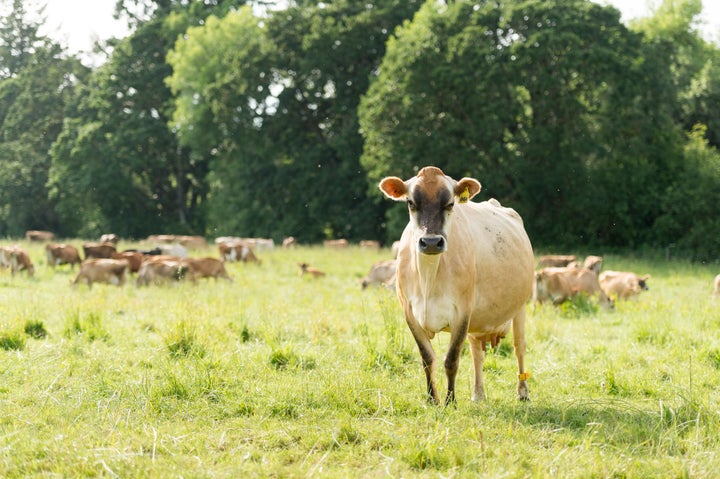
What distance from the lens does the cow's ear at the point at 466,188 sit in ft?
19.0

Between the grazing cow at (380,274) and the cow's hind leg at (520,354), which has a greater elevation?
the cow's hind leg at (520,354)

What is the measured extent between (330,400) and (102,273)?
1138cm

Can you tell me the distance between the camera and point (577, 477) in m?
4.12

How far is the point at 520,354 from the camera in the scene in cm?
652

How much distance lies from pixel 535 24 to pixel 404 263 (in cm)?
2312

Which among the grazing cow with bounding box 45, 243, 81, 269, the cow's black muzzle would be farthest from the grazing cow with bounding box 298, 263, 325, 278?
the cow's black muzzle

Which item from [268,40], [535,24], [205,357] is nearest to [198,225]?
[268,40]

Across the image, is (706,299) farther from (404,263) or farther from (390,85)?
(390,85)

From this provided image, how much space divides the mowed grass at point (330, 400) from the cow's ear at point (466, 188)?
5.36 ft

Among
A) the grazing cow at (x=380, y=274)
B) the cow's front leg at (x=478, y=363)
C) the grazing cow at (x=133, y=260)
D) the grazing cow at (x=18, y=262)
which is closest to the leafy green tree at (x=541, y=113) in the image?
the grazing cow at (x=380, y=274)

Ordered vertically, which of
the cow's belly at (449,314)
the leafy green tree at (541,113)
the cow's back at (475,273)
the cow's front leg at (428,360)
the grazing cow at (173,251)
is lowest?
A: the grazing cow at (173,251)

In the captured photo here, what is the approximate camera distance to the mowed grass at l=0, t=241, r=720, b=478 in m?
4.42

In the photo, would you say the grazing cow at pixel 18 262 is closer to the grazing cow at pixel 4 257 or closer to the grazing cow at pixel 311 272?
the grazing cow at pixel 4 257

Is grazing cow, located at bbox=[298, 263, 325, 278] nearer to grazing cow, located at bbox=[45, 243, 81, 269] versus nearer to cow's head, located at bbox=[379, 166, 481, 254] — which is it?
grazing cow, located at bbox=[45, 243, 81, 269]
